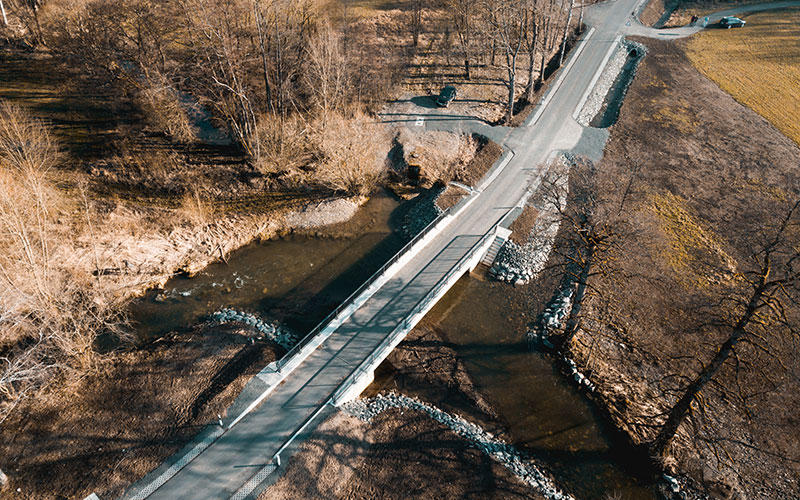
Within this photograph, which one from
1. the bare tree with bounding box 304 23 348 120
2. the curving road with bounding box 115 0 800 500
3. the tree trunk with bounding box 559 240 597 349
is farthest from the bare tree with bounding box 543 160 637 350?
the bare tree with bounding box 304 23 348 120

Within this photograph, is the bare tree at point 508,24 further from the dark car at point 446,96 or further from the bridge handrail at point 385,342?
the bridge handrail at point 385,342

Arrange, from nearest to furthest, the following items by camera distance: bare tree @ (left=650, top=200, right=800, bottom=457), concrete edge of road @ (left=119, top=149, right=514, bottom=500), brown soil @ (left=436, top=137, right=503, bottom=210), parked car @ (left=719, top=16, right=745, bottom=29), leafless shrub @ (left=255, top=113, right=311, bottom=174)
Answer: bare tree @ (left=650, top=200, right=800, bottom=457), concrete edge of road @ (left=119, top=149, right=514, bottom=500), brown soil @ (left=436, top=137, right=503, bottom=210), leafless shrub @ (left=255, top=113, right=311, bottom=174), parked car @ (left=719, top=16, right=745, bottom=29)

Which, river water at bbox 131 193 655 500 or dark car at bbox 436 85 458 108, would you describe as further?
dark car at bbox 436 85 458 108

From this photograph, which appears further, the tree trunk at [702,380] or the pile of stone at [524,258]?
the pile of stone at [524,258]

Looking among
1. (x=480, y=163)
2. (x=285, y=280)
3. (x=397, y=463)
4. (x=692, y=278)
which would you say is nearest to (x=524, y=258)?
(x=480, y=163)

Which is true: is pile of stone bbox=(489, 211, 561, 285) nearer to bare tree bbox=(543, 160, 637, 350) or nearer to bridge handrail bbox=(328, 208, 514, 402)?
bare tree bbox=(543, 160, 637, 350)

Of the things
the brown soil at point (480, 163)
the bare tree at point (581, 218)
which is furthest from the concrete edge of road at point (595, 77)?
the brown soil at point (480, 163)

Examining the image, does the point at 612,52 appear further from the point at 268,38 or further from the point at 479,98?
the point at 268,38
